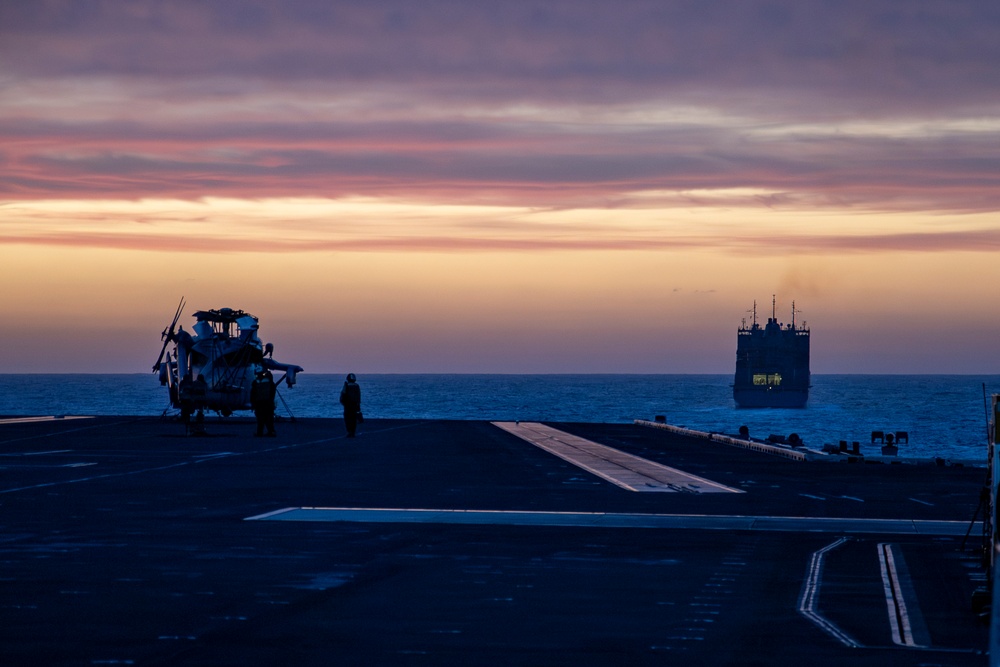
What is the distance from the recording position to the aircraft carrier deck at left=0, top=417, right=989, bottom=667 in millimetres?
9430

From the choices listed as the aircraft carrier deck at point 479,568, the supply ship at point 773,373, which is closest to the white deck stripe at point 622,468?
the aircraft carrier deck at point 479,568

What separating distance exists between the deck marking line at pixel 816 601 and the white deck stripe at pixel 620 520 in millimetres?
2532

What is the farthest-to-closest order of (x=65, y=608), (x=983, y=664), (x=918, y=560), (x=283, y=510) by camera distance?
(x=283, y=510)
(x=918, y=560)
(x=65, y=608)
(x=983, y=664)

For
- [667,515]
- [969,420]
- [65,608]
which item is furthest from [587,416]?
[65,608]

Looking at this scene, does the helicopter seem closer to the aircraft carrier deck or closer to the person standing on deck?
the person standing on deck

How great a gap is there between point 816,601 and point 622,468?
19815 mm

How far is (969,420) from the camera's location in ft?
440

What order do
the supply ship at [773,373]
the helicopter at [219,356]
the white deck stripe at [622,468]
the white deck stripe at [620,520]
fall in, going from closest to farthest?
the white deck stripe at [620,520], the white deck stripe at [622,468], the helicopter at [219,356], the supply ship at [773,373]

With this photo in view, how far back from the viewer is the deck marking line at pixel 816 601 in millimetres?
9898

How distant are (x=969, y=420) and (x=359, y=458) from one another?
367ft

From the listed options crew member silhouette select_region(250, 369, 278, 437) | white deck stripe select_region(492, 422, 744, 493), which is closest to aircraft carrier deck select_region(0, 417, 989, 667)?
white deck stripe select_region(492, 422, 744, 493)

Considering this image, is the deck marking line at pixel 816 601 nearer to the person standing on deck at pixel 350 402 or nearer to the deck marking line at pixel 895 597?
the deck marking line at pixel 895 597

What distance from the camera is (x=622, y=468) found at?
103 feet

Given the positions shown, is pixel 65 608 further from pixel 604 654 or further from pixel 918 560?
pixel 918 560
